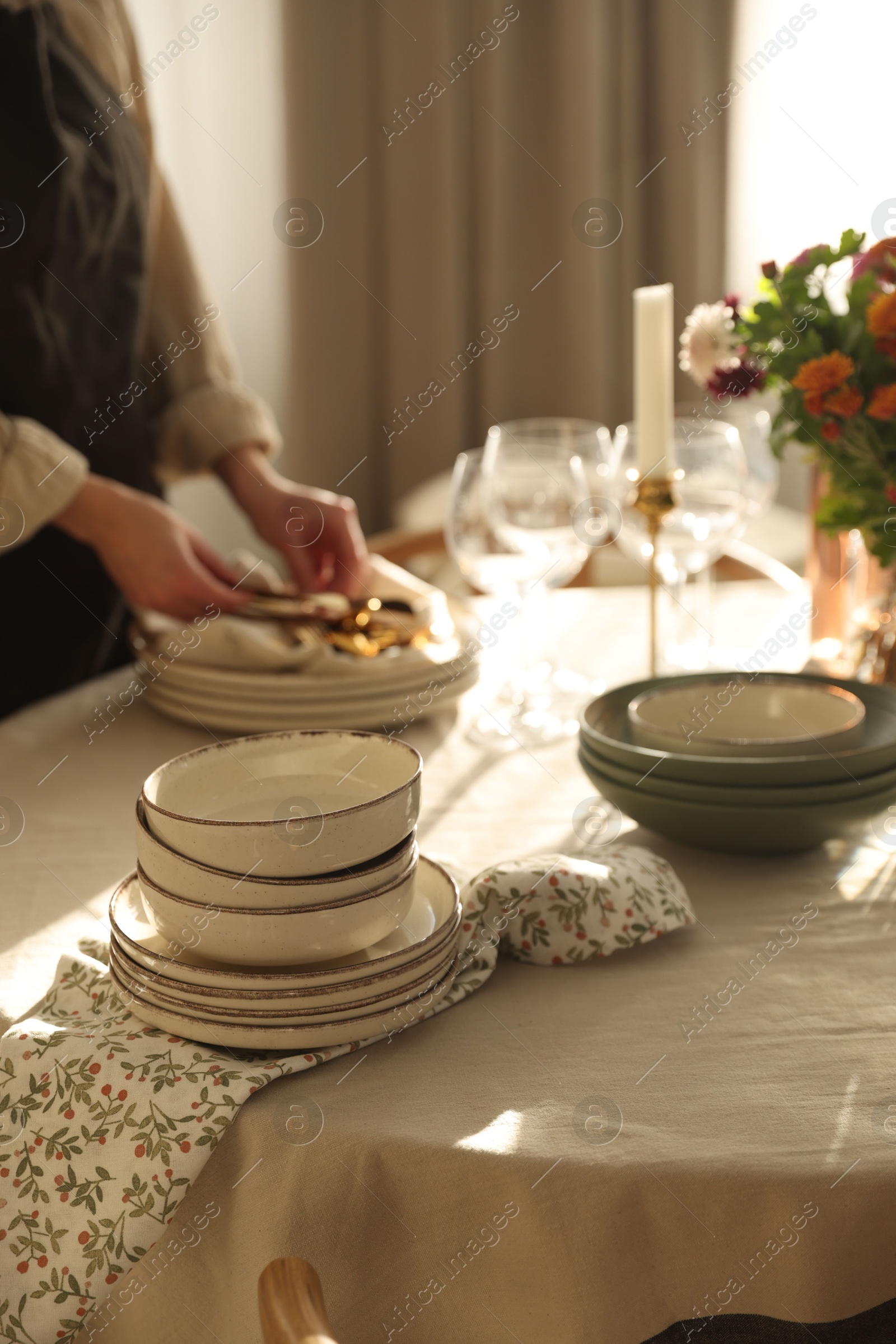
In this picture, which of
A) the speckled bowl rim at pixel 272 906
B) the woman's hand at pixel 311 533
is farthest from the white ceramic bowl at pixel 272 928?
the woman's hand at pixel 311 533

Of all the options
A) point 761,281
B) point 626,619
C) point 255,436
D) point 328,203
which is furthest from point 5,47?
point 328,203

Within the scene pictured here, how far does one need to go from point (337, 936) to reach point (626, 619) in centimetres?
93

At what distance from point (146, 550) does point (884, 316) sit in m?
0.67

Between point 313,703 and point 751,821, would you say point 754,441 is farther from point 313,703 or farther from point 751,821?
point 751,821

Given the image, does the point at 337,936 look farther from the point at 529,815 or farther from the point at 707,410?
the point at 707,410

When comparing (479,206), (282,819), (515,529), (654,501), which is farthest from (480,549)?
(479,206)

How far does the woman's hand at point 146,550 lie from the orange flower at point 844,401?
0.55 m

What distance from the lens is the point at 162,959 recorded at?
24.0 inches

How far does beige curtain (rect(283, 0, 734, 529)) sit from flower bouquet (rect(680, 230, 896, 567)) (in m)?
2.18

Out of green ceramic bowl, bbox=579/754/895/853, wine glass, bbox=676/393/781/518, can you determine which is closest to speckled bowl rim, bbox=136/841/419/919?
green ceramic bowl, bbox=579/754/895/853

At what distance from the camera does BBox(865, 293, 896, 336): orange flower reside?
0.95 m

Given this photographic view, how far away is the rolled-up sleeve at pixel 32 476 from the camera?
1.11 m

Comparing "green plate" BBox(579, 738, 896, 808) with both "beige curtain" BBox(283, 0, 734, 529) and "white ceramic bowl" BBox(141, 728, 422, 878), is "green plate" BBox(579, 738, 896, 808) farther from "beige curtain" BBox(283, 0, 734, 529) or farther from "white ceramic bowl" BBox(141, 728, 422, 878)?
"beige curtain" BBox(283, 0, 734, 529)

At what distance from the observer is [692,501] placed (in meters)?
1.18
